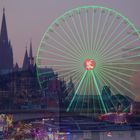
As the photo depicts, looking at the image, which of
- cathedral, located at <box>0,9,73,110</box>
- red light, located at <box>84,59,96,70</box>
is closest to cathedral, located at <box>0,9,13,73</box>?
cathedral, located at <box>0,9,73,110</box>

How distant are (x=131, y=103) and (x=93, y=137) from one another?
6.96 feet

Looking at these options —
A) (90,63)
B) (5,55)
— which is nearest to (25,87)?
(5,55)

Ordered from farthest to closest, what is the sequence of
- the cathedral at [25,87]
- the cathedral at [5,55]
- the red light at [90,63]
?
1. the cathedral at [5,55]
2. the cathedral at [25,87]
3. the red light at [90,63]

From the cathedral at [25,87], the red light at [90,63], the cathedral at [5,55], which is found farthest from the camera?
the cathedral at [5,55]

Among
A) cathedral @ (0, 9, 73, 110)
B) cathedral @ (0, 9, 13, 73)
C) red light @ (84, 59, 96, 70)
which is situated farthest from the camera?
cathedral @ (0, 9, 13, 73)

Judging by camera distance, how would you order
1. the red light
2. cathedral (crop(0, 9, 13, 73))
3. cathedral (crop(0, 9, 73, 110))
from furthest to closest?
1. cathedral (crop(0, 9, 13, 73))
2. cathedral (crop(0, 9, 73, 110))
3. the red light

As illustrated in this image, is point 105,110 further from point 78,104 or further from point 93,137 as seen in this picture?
point 93,137

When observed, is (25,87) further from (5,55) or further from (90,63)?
(90,63)

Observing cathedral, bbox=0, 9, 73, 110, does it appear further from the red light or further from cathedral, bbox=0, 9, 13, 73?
the red light

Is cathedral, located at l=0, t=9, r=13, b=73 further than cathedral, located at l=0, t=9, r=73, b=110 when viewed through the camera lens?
Yes

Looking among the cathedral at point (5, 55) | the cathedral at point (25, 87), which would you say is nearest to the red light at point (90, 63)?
the cathedral at point (25, 87)

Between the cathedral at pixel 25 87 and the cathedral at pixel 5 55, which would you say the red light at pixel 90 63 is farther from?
the cathedral at pixel 5 55

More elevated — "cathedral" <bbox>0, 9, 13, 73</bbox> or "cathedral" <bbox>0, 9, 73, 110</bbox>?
"cathedral" <bbox>0, 9, 13, 73</bbox>

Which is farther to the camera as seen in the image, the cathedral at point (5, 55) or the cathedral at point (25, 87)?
the cathedral at point (5, 55)
